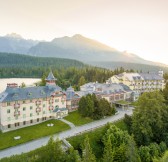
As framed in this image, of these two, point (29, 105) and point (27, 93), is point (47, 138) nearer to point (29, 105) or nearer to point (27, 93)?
point (29, 105)

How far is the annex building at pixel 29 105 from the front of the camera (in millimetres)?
53875

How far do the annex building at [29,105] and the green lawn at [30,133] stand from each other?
2489mm

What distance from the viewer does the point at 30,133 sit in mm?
51656

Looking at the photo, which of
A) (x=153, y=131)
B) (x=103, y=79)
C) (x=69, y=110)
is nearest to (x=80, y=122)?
(x=69, y=110)

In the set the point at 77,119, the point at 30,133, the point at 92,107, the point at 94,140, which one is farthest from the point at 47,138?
the point at 92,107

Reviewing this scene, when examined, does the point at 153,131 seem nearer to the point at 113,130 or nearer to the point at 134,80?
the point at 113,130

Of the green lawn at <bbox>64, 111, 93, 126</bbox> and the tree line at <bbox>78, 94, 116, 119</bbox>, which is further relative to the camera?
the tree line at <bbox>78, 94, 116, 119</bbox>

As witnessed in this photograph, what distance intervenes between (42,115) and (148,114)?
96.6ft

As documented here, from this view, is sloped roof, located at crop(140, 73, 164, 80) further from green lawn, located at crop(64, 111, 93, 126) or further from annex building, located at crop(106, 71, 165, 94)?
green lawn, located at crop(64, 111, 93, 126)

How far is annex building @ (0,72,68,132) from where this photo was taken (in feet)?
177

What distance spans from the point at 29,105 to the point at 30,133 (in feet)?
28.3

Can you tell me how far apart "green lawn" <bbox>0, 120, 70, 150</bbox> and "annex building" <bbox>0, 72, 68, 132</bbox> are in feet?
8.17

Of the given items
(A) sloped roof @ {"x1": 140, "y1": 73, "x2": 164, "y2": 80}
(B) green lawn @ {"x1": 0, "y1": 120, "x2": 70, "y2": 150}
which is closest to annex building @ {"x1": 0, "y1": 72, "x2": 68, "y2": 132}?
(B) green lawn @ {"x1": 0, "y1": 120, "x2": 70, "y2": 150}

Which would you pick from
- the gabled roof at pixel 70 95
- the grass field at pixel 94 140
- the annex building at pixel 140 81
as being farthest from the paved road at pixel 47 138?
the annex building at pixel 140 81
